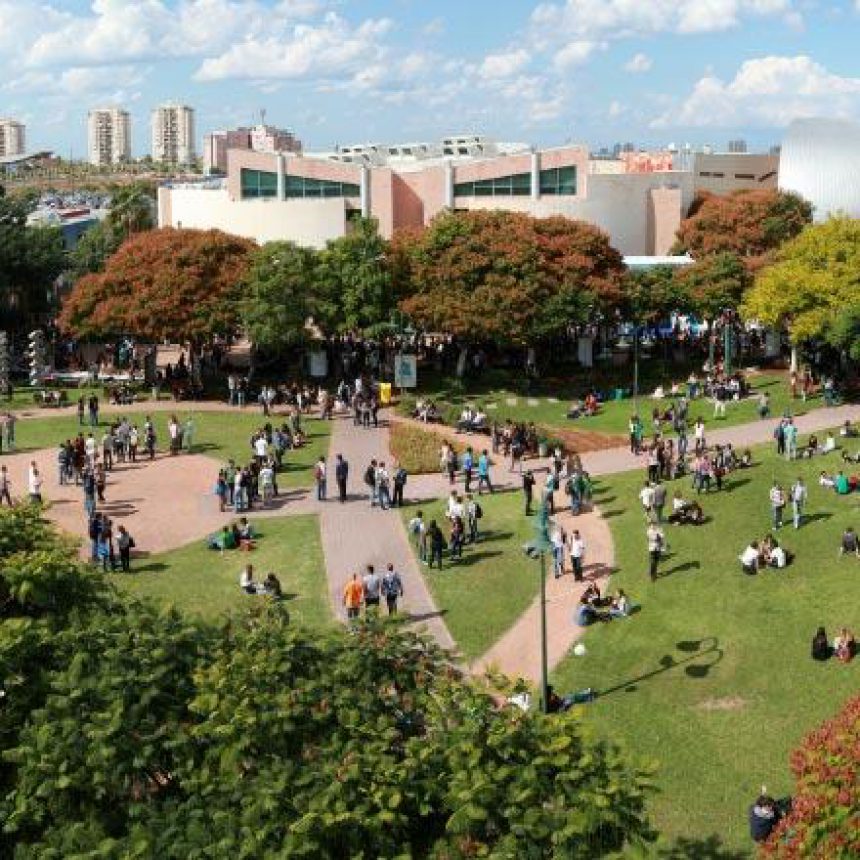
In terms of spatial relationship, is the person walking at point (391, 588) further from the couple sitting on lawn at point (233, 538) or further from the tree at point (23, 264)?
the tree at point (23, 264)

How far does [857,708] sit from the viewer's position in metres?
13.7

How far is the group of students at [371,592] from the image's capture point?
23453mm

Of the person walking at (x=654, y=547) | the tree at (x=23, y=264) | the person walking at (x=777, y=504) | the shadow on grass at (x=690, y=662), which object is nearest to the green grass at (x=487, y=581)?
the person walking at (x=654, y=547)

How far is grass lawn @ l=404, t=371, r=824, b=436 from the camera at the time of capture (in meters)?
40.1

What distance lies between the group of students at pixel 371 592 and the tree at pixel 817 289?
22694 mm

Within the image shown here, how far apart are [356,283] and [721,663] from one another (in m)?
28.3

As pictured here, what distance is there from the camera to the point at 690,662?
2136cm

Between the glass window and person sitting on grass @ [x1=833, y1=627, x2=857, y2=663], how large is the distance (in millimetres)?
46191

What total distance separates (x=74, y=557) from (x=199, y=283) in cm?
3186

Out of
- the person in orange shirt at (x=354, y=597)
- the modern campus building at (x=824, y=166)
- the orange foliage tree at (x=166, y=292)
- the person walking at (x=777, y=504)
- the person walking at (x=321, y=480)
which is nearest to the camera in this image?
the person in orange shirt at (x=354, y=597)

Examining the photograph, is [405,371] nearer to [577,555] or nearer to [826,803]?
[577,555]

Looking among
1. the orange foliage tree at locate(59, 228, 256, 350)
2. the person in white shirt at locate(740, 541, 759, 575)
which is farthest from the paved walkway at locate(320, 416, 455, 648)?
the orange foliage tree at locate(59, 228, 256, 350)

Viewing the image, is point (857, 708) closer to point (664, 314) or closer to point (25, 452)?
point (25, 452)

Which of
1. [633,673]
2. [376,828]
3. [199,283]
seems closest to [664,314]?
[199,283]
